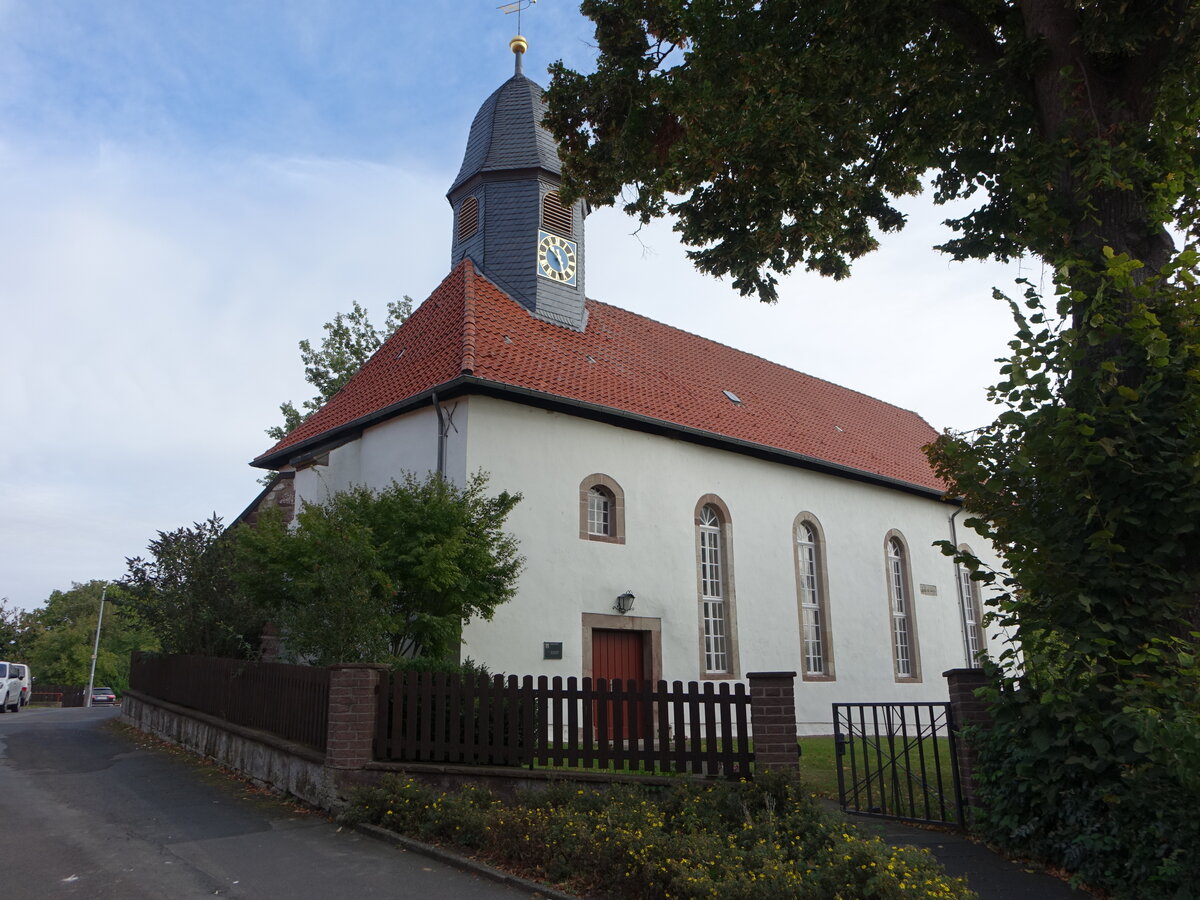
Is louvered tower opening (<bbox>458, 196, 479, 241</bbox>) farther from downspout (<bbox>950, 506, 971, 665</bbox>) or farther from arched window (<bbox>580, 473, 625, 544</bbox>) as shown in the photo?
downspout (<bbox>950, 506, 971, 665</bbox>)

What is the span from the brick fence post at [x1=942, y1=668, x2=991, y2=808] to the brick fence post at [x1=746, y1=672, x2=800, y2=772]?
4.92ft

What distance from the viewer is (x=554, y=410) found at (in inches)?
587

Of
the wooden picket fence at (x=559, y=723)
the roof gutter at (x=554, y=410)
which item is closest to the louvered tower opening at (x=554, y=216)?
the roof gutter at (x=554, y=410)

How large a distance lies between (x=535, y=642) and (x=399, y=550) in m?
3.11

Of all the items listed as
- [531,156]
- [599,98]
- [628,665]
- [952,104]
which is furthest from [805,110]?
[531,156]

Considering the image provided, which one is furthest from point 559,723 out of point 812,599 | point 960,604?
point 960,604

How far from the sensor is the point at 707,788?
760 cm

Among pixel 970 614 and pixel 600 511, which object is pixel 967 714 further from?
pixel 970 614

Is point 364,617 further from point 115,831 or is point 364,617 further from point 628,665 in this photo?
point 628,665

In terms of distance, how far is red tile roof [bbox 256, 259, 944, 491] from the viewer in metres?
15.3

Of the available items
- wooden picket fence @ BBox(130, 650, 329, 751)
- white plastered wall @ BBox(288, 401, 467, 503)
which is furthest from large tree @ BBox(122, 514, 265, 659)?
white plastered wall @ BBox(288, 401, 467, 503)

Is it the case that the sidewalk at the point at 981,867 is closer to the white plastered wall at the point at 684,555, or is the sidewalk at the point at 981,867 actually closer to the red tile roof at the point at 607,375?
the white plastered wall at the point at 684,555

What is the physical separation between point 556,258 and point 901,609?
11.7 m

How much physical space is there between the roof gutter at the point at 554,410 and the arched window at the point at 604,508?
113 cm
